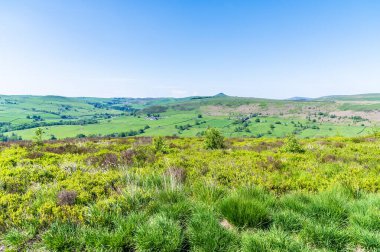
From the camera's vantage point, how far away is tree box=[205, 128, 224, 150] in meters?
19.1

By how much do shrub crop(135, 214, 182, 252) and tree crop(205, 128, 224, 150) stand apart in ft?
48.4

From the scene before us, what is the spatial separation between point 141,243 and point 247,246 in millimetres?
1957

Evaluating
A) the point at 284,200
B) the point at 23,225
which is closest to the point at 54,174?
the point at 23,225

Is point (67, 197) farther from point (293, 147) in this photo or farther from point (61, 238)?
point (293, 147)

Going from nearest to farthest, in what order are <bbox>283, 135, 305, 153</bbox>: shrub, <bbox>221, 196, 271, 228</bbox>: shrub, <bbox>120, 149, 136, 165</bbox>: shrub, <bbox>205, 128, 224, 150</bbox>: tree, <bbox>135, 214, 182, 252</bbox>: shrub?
<bbox>135, 214, 182, 252</bbox>: shrub < <bbox>221, 196, 271, 228</bbox>: shrub < <bbox>120, 149, 136, 165</bbox>: shrub < <bbox>283, 135, 305, 153</bbox>: shrub < <bbox>205, 128, 224, 150</bbox>: tree

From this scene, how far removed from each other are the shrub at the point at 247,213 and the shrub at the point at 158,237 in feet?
4.35

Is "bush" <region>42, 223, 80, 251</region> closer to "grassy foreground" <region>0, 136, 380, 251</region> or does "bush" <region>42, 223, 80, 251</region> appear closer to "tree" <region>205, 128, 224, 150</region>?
"grassy foreground" <region>0, 136, 380, 251</region>

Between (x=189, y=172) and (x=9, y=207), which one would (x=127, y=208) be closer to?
(x=9, y=207)

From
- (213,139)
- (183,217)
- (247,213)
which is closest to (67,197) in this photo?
(183,217)

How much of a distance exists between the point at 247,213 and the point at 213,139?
1449 cm

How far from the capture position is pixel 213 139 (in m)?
19.4

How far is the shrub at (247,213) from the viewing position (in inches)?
192

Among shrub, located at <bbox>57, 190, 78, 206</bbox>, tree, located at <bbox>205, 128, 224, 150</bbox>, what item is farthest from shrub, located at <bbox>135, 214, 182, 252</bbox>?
tree, located at <bbox>205, 128, 224, 150</bbox>

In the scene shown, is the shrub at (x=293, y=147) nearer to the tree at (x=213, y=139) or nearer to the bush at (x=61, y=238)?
the tree at (x=213, y=139)
